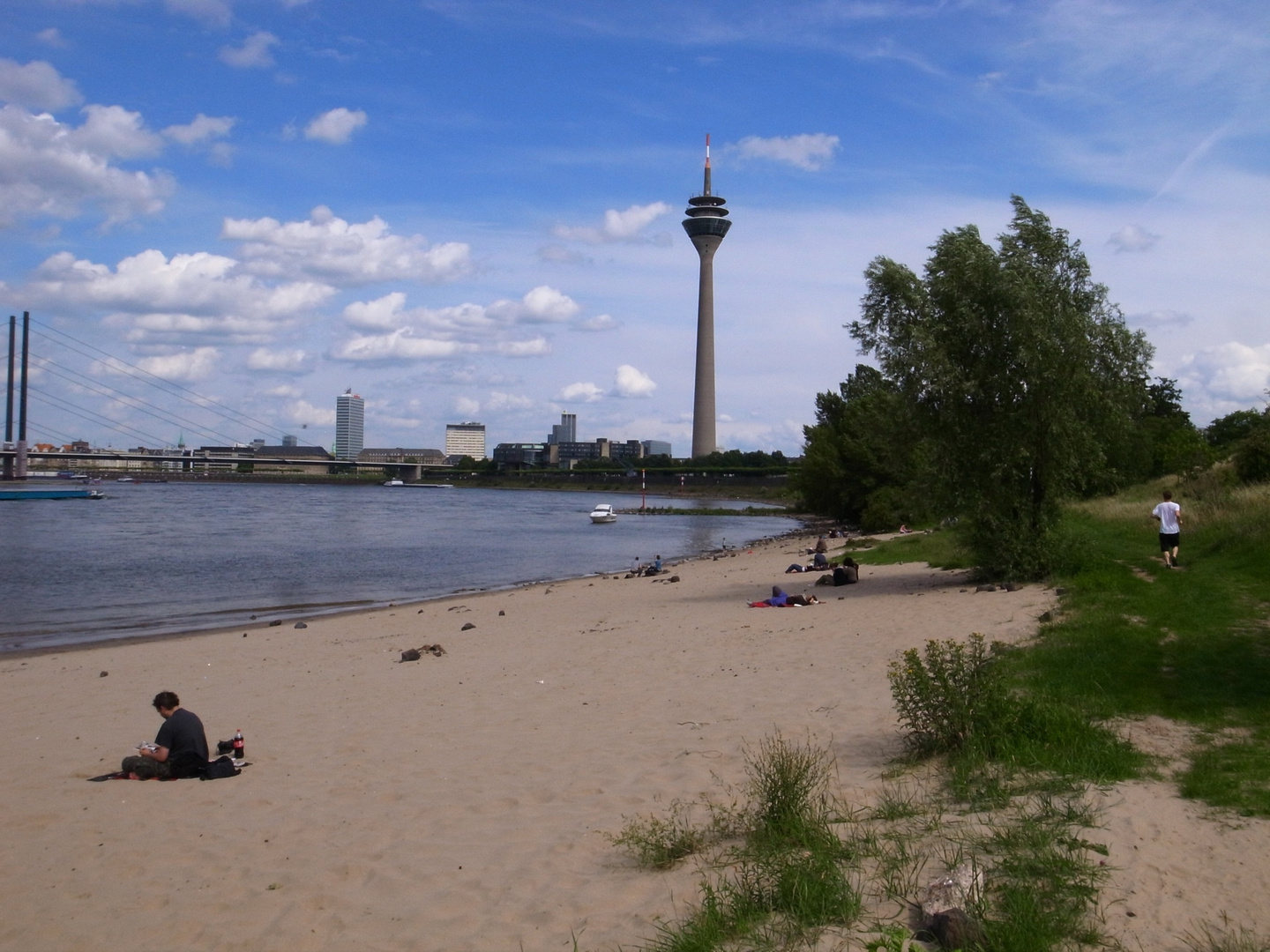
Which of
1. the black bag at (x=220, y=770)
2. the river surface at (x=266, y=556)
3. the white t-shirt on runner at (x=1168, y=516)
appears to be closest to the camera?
the black bag at (x=220, y=770)

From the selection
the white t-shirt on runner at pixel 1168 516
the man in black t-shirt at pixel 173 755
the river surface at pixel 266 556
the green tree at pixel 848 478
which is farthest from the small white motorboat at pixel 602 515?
the man in black t-shirt at pixel 173 755

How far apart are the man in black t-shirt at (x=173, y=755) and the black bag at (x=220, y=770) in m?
0.07

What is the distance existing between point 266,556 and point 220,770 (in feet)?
127

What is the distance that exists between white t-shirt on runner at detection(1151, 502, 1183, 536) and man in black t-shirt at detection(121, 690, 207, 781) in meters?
16.5

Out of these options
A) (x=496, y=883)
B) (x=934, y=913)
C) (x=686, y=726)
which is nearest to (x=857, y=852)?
(x=934, y=913)

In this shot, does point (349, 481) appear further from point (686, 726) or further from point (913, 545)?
point (686, 726)

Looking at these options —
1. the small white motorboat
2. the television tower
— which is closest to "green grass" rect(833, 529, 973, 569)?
the small white motorboat

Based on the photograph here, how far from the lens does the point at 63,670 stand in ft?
58.2

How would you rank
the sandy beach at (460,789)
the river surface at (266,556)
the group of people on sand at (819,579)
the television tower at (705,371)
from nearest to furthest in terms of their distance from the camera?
the sandy beach at (460,789) < the group of people on sand at (819,579) < the river surface at (266,556) < the television tower at (705,371)

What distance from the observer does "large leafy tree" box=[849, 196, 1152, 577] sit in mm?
19438

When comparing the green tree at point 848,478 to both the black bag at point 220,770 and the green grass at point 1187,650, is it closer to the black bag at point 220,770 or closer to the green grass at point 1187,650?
the green grass at point 1187,650

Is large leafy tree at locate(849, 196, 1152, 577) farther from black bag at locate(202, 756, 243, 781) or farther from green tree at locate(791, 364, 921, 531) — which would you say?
green tree at locate(791, 364, 921, 531)

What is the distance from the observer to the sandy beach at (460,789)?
19.6 ft

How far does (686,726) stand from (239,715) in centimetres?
615
